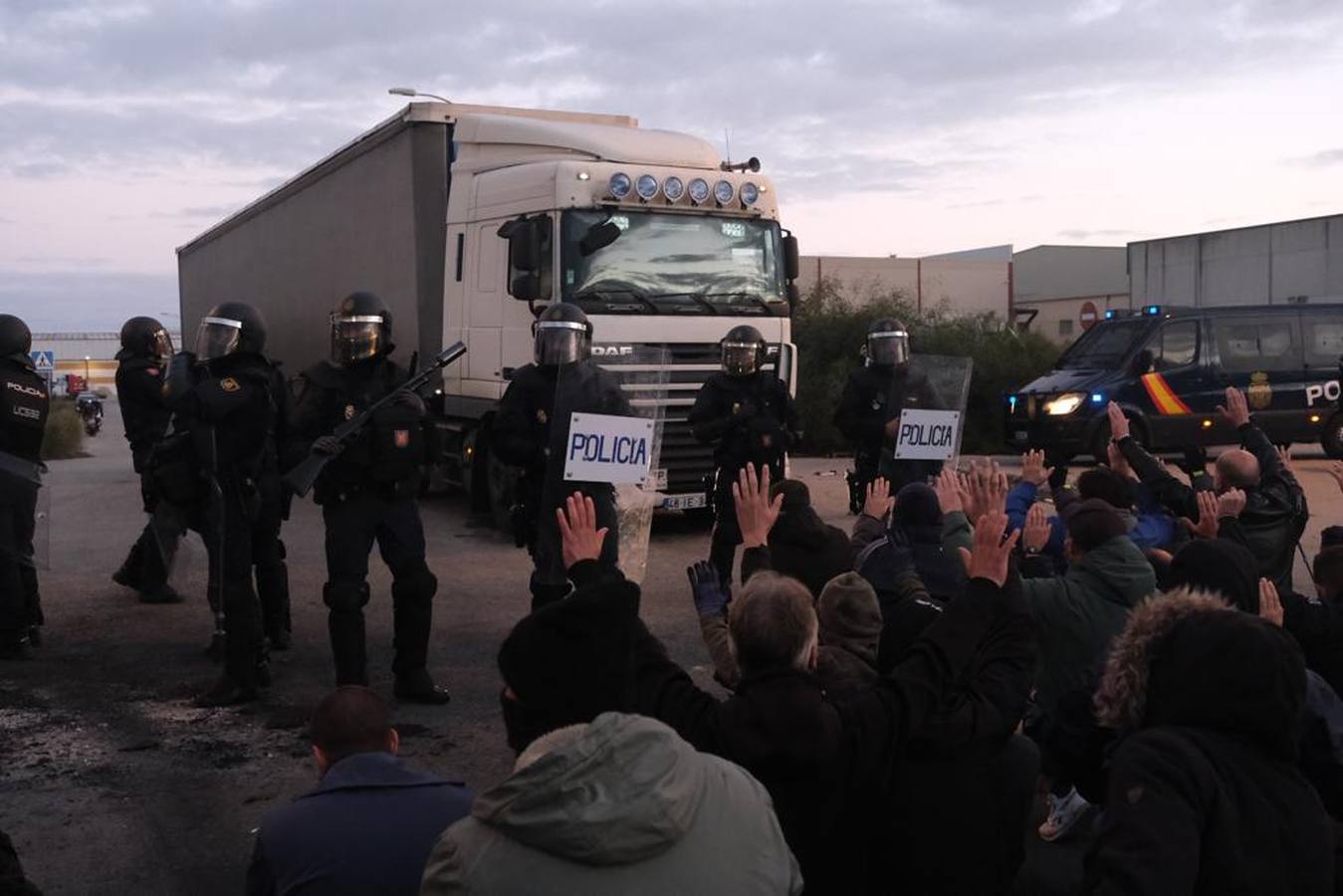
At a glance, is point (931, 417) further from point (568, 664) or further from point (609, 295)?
point (568, 664)

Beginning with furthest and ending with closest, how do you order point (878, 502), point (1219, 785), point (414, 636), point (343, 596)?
point (414, 636)
point (343, 596)
point (878, 502)
point (1219, 785)

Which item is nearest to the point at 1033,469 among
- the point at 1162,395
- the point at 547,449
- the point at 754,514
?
the point at 547,449

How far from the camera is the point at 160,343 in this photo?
9.12 m

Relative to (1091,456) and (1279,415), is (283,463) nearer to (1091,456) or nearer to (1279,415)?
(1091,456)

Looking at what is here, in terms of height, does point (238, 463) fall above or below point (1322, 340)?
below

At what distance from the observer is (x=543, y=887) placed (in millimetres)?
2150

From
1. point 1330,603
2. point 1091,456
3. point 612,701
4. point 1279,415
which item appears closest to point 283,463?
point 612,701

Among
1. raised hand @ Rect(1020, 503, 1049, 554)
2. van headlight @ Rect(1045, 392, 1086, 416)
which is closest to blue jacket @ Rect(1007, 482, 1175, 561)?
raised hand @ Rect(1020, 503, 1049, 554)

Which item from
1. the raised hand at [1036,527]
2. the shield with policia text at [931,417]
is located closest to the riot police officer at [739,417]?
the shield with policia text at [931,417]

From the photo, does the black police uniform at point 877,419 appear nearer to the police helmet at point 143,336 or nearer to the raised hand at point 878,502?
the raised hand at point 878,502

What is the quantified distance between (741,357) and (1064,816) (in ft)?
Result: 14.7

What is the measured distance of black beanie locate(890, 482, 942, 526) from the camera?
5.21 metres

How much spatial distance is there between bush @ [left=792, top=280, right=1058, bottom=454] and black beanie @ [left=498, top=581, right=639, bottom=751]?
19.3m

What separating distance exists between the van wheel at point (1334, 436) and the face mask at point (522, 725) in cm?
1749
